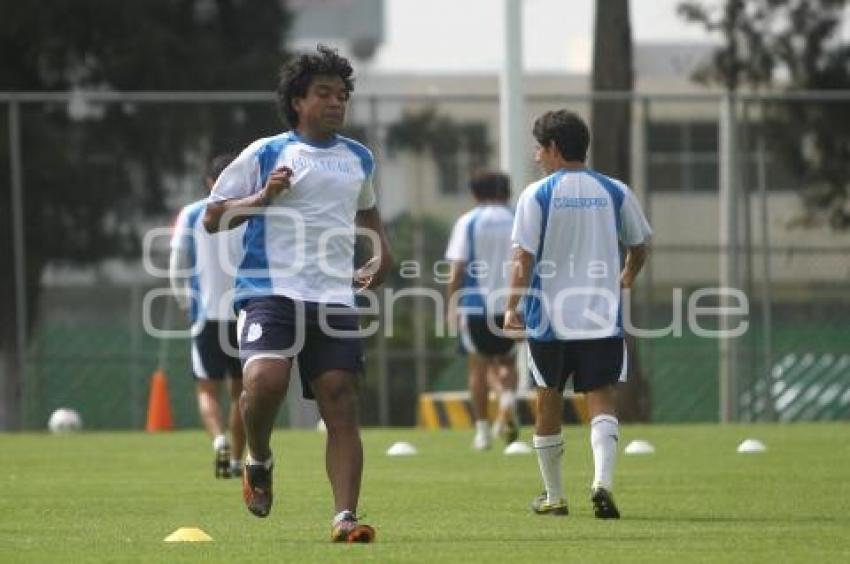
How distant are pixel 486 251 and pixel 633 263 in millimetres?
7544

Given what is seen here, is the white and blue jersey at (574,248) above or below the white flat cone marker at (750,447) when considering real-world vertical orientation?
above

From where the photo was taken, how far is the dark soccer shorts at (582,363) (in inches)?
467

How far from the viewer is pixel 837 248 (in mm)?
25938

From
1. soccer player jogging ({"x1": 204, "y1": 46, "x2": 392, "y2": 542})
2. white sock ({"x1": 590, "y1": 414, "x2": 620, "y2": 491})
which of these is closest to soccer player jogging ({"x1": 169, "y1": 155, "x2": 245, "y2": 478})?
white sock ({"x1": 590, "y1": 414, "x2": 620, "y2": 491})

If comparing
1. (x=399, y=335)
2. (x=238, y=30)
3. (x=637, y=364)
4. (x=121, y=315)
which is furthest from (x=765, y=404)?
(x=238, y=30)

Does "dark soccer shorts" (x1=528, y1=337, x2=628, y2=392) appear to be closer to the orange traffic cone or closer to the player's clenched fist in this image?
the player's clenched fist

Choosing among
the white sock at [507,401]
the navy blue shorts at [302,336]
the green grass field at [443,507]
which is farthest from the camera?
the white sock at [507,401]

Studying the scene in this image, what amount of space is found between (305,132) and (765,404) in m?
16.7

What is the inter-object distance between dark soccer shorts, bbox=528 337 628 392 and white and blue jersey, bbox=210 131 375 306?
6.43 ft

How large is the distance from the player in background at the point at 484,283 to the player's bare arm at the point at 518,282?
7362mm

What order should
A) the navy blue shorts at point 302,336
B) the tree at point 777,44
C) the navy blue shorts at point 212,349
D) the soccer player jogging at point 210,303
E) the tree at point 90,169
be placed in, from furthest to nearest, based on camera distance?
the tree at point 777,44 → the tree at point 90,169 → the navy blue shorts at point 212,349 → the soccer player jogging at point 210,303 → the navy blue shorts at point 302,336

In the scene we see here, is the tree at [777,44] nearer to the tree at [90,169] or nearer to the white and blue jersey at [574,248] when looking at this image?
the tree at [90,169]

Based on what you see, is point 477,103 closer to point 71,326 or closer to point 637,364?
point 637,364

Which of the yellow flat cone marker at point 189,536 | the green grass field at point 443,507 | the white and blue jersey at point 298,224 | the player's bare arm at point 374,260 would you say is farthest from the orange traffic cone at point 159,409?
the white and blue jersey at point 298,224
